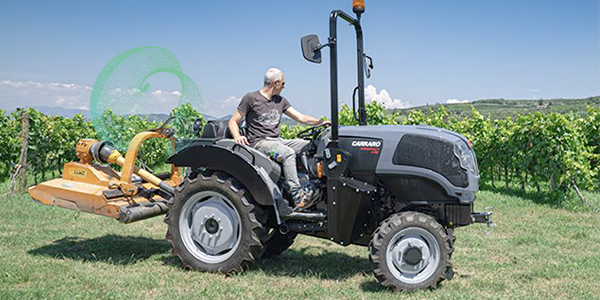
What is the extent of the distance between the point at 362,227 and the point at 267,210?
0.90 m

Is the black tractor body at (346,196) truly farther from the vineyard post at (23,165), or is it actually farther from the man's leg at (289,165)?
the vineyard post at (23,165)

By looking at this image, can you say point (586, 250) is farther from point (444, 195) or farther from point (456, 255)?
point (444, 195)

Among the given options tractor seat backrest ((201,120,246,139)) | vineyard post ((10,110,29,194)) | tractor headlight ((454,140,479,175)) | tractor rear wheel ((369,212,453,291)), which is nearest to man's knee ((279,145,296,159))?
tractor seat backrest ((201,120,246,139))

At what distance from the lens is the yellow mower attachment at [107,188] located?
5387mm

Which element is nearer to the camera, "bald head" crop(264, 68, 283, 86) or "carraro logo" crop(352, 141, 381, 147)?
"carraro logo" crop(352, 141, 381, 147)

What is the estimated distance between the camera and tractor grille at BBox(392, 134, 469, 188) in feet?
14.8

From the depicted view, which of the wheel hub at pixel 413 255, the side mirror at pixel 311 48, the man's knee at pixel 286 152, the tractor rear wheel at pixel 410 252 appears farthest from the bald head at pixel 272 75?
the wheel hub at pixel 413 255

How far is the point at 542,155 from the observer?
411 inches

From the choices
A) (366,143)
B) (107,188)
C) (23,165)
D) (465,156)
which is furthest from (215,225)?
(23,165)

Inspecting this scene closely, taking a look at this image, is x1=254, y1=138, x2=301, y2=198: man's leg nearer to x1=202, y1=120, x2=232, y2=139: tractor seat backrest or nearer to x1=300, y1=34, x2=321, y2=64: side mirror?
x1=202, y1=120, x2=232, y2=139: tractor seat backrest

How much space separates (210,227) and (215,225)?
0.06 meters

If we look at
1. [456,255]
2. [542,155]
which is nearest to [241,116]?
[456,255]

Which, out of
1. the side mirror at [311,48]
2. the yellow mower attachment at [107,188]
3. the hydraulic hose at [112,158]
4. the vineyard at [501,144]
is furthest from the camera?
the vineyard at [501,144]

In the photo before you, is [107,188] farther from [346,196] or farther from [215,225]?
[346,196]
